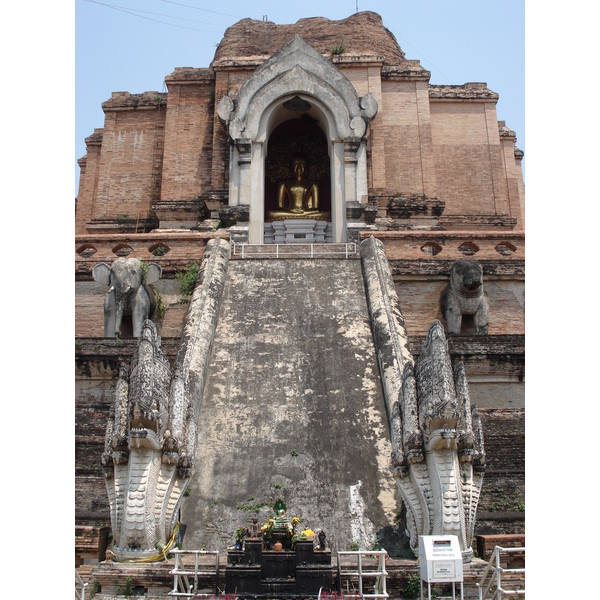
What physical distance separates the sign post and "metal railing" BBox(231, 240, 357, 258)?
8737 millimetres

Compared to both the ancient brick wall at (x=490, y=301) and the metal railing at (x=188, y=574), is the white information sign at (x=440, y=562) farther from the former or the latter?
the ancient brick wall at (x=490, y=301)

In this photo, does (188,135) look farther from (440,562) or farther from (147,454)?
(440,562)

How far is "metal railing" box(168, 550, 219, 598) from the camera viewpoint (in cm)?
671

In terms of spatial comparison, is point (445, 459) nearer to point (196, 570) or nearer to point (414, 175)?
point (196, 570)

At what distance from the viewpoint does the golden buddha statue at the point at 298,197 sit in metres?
21.9

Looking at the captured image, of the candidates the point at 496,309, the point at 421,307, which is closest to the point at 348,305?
the point at 421,307

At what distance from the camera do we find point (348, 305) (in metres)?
12.8

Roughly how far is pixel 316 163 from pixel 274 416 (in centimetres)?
1369

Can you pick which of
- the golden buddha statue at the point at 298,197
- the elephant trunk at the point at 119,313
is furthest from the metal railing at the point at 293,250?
the golden buddha statue at the point at 298,197

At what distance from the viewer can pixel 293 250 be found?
16.0 metres

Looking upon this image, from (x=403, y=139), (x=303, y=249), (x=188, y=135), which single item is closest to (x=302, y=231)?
(x=403, y=139)

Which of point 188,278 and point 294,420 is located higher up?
point 188,278

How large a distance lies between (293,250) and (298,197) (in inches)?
254

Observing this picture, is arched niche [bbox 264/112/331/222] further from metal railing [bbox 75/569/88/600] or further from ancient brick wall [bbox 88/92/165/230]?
metal railing [bbox 75/569/88/600]
